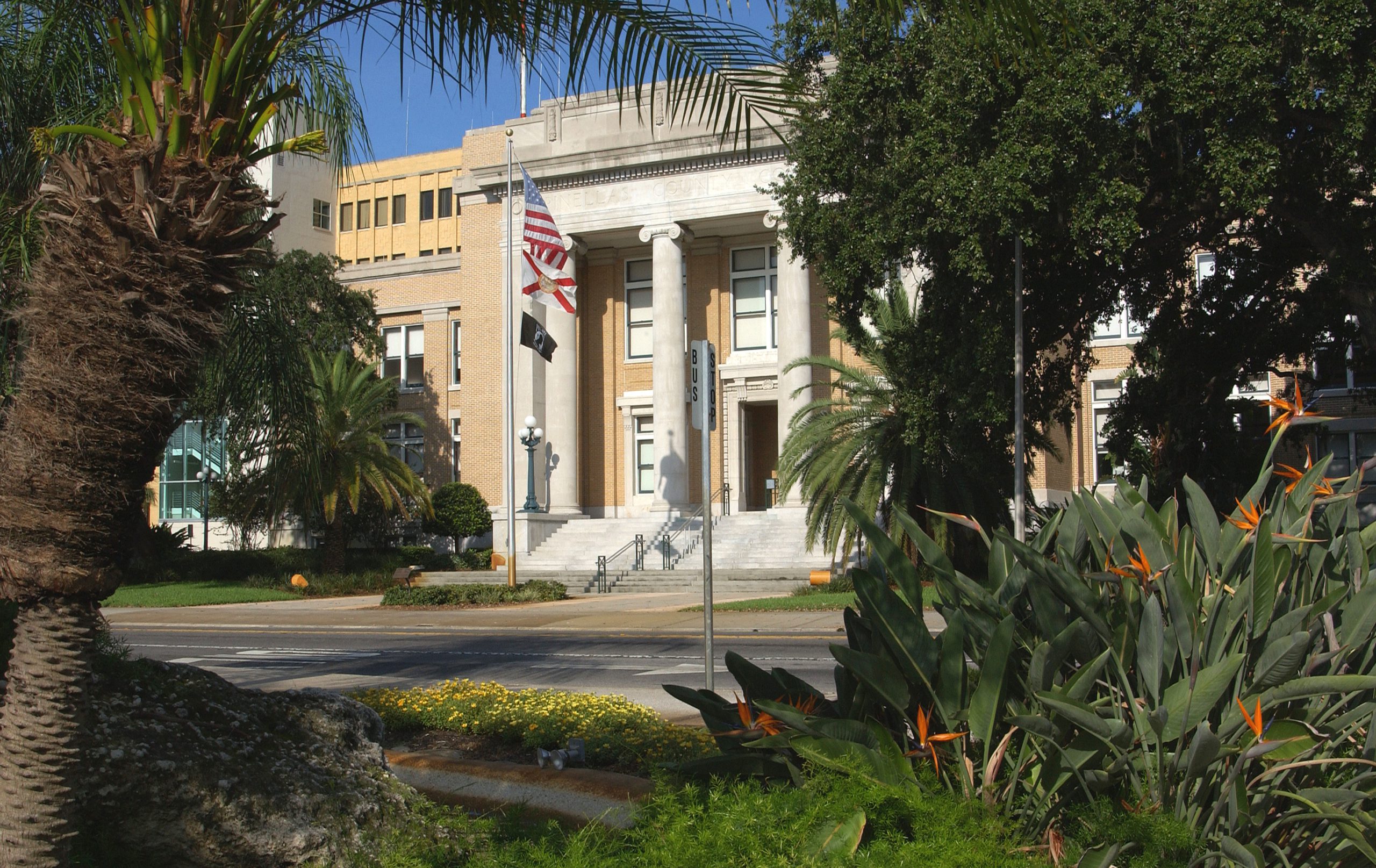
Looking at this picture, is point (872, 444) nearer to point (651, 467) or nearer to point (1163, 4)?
point (1163, 4)

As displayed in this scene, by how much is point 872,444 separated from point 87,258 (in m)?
22.0

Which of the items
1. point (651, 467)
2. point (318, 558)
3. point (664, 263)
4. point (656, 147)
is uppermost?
point (656, 147)

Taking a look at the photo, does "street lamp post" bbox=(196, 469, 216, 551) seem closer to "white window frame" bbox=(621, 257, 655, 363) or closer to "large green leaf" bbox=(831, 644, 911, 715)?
"white window frame" bbox=(621, 257, 655, 363)

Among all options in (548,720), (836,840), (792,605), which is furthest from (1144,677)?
(792,605)

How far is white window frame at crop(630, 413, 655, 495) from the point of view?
128 feet

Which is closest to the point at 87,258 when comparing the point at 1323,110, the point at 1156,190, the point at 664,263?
the point at 1323,110

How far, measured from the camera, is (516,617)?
23.0 meters

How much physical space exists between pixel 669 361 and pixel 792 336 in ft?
13.9

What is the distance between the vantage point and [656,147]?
116 feet

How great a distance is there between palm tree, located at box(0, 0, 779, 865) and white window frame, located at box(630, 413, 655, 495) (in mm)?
34663

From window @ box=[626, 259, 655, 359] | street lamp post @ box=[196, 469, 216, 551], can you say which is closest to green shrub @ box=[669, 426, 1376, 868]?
window @ box=[626, 259, 655, 359]

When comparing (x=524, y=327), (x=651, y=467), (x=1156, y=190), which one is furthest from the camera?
(x=651, y=467)

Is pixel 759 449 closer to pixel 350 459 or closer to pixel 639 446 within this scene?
pixel 639 446

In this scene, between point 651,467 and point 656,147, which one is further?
point 651,467
